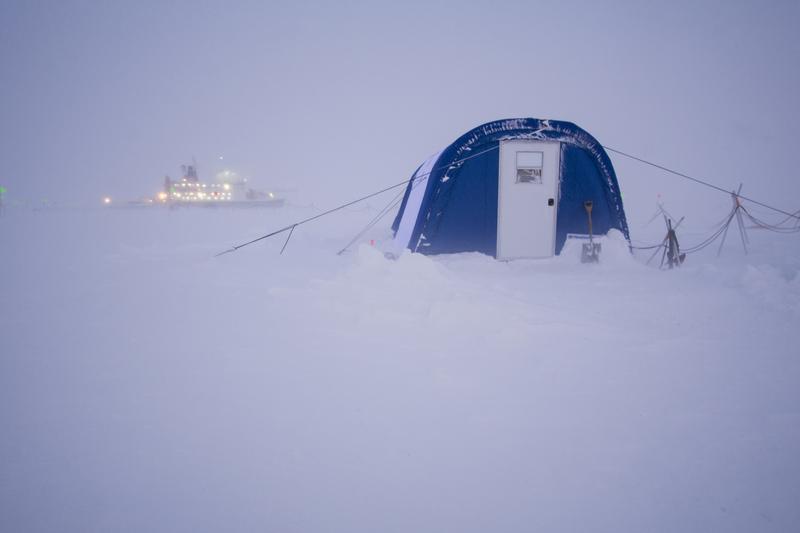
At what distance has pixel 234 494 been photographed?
1.78m

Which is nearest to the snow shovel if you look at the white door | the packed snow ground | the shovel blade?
the shovel blade

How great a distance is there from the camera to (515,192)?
747 cm

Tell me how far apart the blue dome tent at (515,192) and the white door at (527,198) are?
22 mm

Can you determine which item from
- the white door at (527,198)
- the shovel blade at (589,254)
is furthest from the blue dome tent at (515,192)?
the shovel blade at (589,254)

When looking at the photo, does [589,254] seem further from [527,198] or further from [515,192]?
[515,192]

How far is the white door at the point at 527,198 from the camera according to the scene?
24.2 feet

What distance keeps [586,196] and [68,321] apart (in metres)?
9.87

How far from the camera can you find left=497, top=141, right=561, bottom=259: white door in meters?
7.39

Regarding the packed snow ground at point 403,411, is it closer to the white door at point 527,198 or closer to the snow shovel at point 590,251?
the snow shovel at point 590,251

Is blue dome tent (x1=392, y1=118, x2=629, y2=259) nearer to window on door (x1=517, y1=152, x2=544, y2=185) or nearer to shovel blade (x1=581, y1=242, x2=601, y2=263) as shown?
window on door (x1=517, y1=152, x2=544, y2=185)

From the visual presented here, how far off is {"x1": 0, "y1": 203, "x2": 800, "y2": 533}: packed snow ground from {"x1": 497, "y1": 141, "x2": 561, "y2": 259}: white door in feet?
8.91

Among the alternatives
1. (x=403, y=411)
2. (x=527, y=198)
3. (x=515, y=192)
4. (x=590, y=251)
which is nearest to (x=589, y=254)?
(x=590, y=251)

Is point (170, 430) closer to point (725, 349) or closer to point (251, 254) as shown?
point (725, 349)

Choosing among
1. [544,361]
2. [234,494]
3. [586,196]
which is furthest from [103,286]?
[586,196]
